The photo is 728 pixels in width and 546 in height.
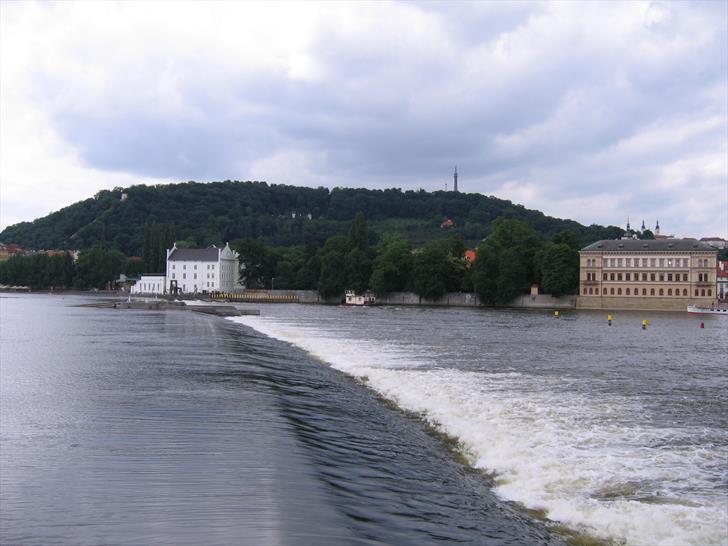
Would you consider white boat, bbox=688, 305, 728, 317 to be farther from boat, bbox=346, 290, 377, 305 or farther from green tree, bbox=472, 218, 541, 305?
boat, bbox=346, 290, 377, 305

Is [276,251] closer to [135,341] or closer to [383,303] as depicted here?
[383,303]

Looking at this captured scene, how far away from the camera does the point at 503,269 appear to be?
120m

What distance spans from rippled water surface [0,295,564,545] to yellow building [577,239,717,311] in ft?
359

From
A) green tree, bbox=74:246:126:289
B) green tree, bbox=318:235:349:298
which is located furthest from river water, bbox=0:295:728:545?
green tree, bbox=74:246:126:289

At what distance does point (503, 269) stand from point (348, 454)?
11006 cm

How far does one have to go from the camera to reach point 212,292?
159 metres

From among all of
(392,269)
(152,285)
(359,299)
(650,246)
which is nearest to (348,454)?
(359,299)

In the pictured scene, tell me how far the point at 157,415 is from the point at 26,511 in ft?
20.3

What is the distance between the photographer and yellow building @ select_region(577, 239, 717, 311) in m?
122

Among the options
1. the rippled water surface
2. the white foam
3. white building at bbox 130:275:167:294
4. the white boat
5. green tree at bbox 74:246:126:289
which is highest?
green tree at bbox 74:246:126:289

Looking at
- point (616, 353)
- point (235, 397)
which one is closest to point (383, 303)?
point (616, 353)

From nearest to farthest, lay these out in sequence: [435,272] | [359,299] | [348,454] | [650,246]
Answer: [348,454] → [650,246] → [435,272] → [359,299]

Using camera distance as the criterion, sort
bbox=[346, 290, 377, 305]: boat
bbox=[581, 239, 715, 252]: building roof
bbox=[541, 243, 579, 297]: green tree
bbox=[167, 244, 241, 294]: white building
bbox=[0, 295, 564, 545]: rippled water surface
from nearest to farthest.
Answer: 1. bbox=[0, 295, 564, 545]: rippled water surface
2. bbox=[541, 243, 579, 297]: green tree
3. bbox=[581, 239, 715, 252]: building roof
4. bbox=[346, 290, 377, 305]: boat
5. bbox=[167, 244, 241, 294]: white building

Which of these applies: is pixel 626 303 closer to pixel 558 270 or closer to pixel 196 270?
pixel 558 270
